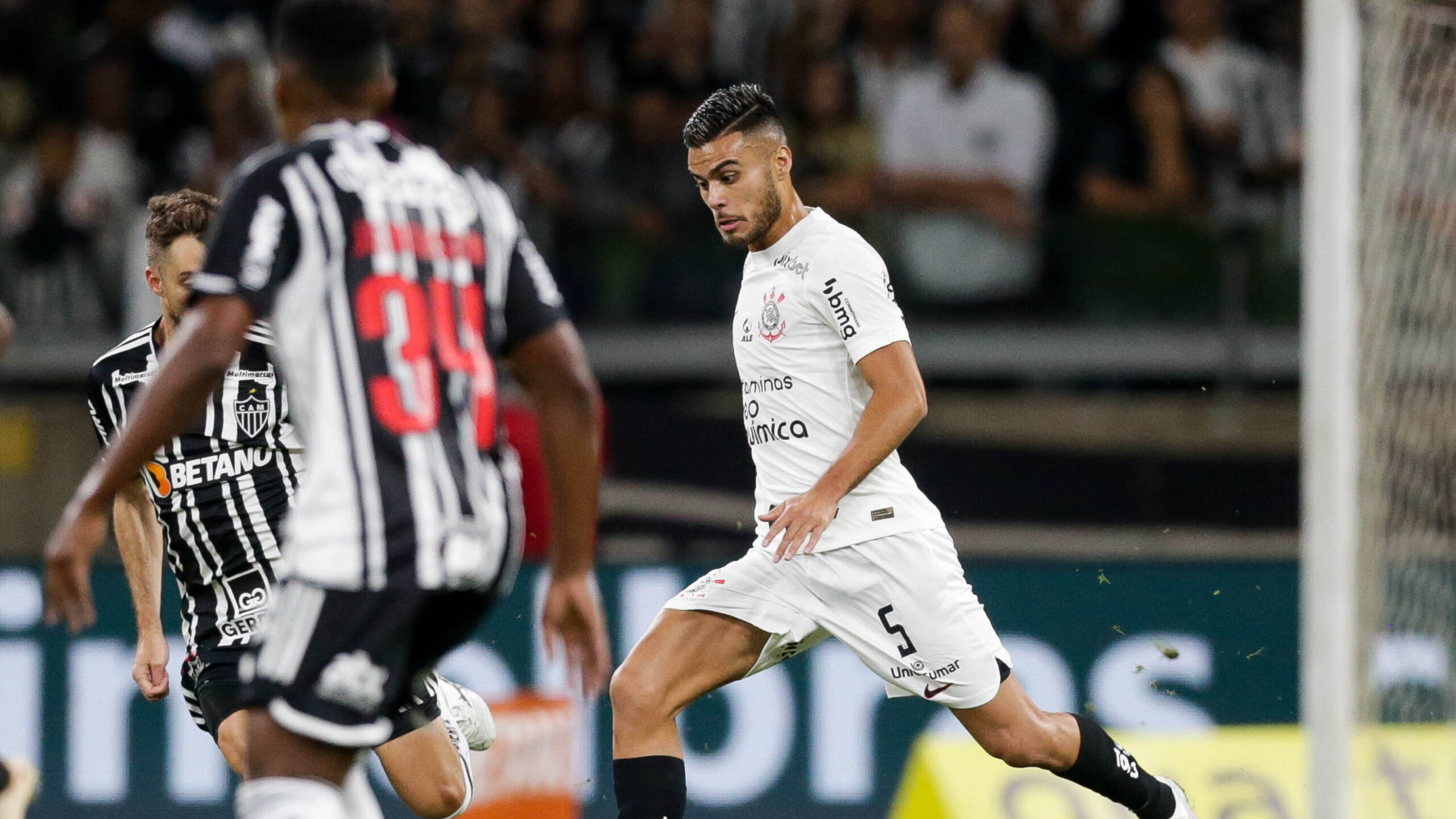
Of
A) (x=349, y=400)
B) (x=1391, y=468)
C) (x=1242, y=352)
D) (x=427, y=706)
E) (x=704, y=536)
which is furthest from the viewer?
(x=1242, y=352)

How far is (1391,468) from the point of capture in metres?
6.08

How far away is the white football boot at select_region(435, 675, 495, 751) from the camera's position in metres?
5.65

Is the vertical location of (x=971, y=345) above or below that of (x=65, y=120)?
below

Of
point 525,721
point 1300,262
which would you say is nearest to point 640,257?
point 525,721

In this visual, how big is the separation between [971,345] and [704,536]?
1.85 metres

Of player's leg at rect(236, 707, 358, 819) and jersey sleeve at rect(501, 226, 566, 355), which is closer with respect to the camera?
player's leg at rect(236, 707, 358, 819)

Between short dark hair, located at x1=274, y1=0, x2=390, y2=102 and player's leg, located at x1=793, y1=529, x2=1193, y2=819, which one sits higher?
short dark hair, located at x1=274, y1=0, x2=390, y2=102

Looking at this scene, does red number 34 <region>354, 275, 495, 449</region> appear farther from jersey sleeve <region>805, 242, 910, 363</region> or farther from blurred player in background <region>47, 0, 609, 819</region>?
jersey sleeve <region>805, 242, 910, 363</region>

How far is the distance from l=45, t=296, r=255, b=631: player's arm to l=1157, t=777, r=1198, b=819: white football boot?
335 cm

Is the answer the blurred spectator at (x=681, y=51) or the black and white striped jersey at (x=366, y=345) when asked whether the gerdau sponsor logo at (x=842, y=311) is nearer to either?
the black and white striped jersey at (x=366, y=345)

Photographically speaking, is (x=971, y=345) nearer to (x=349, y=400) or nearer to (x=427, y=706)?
(x=427, y=706)

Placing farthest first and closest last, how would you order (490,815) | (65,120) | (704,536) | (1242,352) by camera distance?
(65,120) → (1242,352) → (704,536) → (490,815)

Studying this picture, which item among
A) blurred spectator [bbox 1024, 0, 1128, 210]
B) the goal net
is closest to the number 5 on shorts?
the goal net

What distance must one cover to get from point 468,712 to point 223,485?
1085 millimetres
